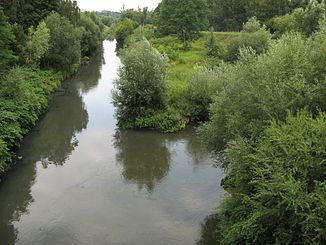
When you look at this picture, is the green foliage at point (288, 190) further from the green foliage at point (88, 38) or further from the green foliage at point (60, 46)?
the green foliage at point (88, 38)

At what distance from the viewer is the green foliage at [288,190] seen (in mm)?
14898

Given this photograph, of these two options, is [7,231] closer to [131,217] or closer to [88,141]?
[131,217]

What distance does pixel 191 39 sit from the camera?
79938 millimetres

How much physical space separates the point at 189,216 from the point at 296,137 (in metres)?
10.2

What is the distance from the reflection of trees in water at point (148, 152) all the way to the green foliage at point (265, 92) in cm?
694

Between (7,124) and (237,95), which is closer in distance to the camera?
(237,95)

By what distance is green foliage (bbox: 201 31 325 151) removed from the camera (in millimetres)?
19562

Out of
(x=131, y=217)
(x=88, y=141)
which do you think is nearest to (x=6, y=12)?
(x=88, y=141)

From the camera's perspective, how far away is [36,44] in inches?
1950

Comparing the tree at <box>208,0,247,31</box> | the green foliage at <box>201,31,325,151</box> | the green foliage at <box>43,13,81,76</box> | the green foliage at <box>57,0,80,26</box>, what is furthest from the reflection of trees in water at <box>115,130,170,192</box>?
the tree at <box>208,0,247,31</box>

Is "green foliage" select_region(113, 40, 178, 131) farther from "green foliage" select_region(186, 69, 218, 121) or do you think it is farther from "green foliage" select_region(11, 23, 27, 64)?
"green foliage" select_region(11, 23, 27, 64)

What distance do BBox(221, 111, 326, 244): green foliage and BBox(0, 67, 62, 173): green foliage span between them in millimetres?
16927

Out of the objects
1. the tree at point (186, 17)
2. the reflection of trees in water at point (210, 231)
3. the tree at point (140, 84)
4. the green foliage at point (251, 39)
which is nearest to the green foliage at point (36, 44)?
the tree at point (140, 84)

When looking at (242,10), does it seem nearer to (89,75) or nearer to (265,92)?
(89,75)
